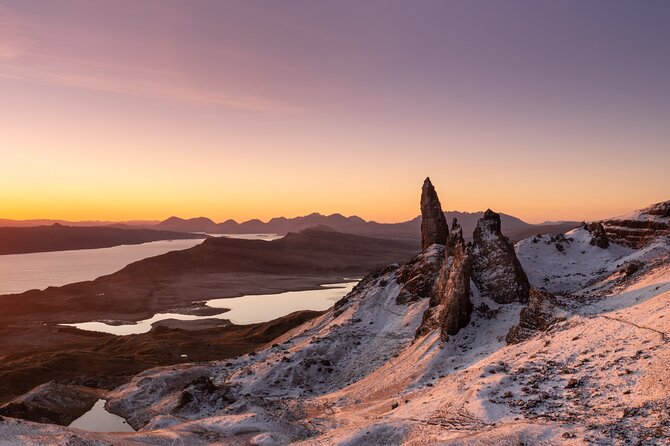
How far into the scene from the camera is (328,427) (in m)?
30.0

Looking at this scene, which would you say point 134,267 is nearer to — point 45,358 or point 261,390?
point 45,358

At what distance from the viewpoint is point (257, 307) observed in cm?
13025

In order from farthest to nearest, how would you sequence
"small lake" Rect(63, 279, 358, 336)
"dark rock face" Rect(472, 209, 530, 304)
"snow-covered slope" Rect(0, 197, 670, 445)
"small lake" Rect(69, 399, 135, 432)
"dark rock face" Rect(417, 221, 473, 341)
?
1. "small lake" Rect(63, 279, 358, 336)
2. "small lake" Rect(69, 399, 135, 432)
3. "dark rock face" Rect(472, 209, 530, 304)
4. "dark rock face" Rect(417, 221, 473, 341)
5. "snow-covered slope" Rect(0, 197, 670, 445)

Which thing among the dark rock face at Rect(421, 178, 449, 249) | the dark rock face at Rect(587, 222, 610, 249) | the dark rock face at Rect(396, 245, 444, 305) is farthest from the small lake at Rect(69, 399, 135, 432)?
the dark rock face at Rect(587, 222, 610, 249)

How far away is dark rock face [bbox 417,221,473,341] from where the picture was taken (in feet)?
132

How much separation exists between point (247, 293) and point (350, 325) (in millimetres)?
103467

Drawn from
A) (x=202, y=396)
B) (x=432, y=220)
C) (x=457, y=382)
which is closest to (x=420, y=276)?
(x=432, y=220)

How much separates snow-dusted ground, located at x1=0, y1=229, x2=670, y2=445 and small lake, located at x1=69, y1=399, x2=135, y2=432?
94 centimetres

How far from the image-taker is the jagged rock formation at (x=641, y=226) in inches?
2120

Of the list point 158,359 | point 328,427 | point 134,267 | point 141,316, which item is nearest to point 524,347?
point 328,427

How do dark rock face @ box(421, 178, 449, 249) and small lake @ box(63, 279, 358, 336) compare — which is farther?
small lake @ box(63, 279, 358, 336)

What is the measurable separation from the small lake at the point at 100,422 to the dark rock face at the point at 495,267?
35323 millimetres

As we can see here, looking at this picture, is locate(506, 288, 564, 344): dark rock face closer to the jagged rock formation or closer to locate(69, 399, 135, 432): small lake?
the jagged rock formation

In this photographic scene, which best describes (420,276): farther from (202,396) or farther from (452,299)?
(202,396)
